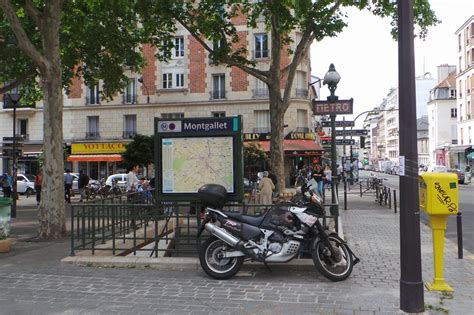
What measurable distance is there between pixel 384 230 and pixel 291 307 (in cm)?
695

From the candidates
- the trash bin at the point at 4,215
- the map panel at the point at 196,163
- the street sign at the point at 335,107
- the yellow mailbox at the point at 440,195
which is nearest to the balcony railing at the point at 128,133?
the street sign at the point at 335,107

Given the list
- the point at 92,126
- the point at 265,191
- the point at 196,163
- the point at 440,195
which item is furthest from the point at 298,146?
the point at 440,195

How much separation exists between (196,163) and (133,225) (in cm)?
151

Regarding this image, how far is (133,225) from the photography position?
807cm

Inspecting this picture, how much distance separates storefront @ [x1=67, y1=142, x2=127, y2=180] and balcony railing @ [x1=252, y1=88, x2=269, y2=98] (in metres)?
11.4

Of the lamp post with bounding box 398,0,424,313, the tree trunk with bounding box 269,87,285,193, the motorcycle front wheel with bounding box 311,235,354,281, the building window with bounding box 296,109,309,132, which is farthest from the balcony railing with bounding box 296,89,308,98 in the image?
the lamp post with bounding box 398,0,424,313

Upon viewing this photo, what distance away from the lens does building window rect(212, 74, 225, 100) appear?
123ft

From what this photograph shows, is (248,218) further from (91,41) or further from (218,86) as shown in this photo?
(218,86)

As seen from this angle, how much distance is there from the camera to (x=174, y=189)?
8.12 meters

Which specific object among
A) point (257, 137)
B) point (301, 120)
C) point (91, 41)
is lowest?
point (257, 137)

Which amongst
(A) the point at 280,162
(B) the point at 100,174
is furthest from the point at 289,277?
(B) the point at 100,174

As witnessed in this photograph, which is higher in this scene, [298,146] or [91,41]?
[91,41]

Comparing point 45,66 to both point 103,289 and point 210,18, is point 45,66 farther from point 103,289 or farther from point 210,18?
point 210,18

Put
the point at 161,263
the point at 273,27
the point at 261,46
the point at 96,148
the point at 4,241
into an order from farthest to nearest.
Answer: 1. the point at 96,148
2. the point at 261,46
3. the point at 273,27
4. the point at 4,241
5. the point at 161,263
